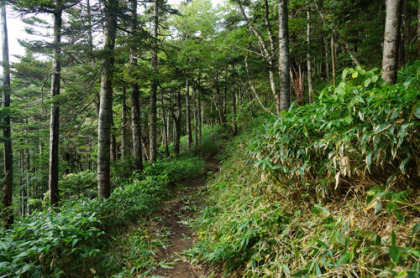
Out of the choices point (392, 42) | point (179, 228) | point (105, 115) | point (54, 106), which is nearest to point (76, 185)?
point (54, 106)

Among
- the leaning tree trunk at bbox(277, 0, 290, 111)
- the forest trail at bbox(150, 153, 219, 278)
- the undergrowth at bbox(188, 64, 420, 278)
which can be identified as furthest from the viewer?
the leaning tree trunk at bbox(277, 0, 290, 111)

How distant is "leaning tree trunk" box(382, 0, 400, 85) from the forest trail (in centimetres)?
423

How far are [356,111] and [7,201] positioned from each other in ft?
46.3

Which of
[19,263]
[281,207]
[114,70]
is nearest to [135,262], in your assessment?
[19,263]

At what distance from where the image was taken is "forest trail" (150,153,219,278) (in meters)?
3.22

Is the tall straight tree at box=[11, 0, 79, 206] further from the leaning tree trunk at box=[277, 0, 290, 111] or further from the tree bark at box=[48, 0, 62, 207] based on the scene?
the leaning tree trunk at box=[277, 0, 290, 111]

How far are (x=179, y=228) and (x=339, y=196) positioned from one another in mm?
3564

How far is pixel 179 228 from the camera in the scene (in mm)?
4793

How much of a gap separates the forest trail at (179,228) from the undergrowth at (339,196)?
0.28 metres

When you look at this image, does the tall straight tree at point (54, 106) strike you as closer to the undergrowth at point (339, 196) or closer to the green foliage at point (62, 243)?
the green foliage at point (62, 243)

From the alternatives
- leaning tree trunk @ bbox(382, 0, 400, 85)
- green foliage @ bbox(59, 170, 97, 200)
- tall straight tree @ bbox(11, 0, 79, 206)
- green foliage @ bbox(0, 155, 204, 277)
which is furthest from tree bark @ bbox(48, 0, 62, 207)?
leaning tree trunk @ bbox(382, 0, 400, 85)

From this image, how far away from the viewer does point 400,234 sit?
1.79 meters

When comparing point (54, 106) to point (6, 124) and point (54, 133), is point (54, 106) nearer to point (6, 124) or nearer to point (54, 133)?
point (54, 133)

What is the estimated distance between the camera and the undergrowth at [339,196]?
179 cm
